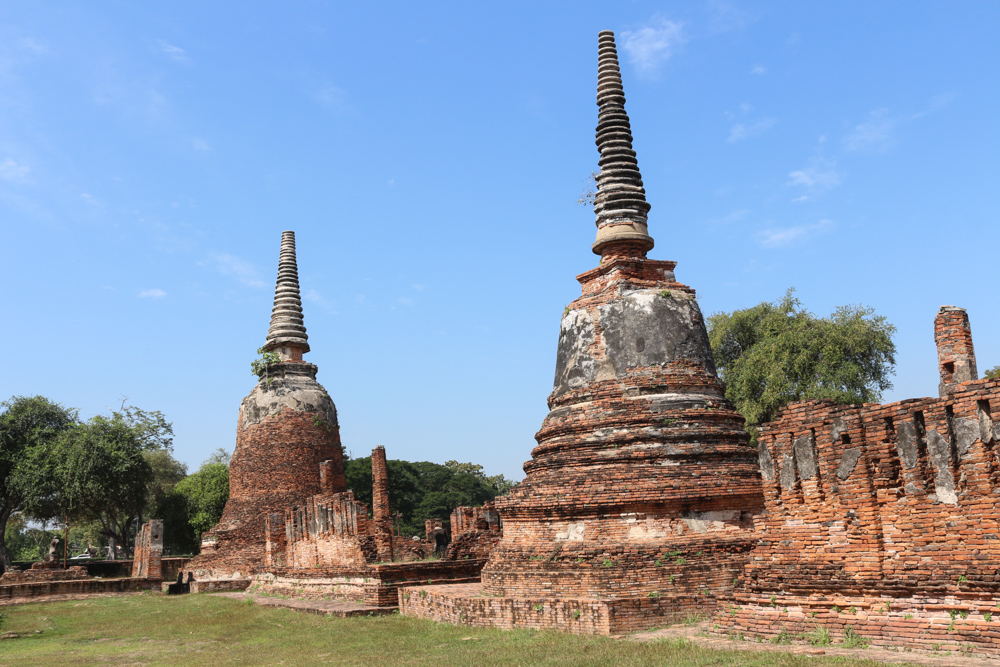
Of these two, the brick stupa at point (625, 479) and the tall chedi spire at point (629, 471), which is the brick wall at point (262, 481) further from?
the tall chedi spire at point (629, 471)

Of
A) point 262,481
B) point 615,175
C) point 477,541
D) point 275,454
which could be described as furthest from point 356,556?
Result: point 615,175

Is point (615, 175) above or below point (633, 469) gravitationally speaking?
above

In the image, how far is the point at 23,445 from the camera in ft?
118

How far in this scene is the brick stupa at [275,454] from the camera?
2628 cm

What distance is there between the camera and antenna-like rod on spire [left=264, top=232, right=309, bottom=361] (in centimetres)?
2914

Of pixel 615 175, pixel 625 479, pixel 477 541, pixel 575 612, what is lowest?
pixel 575 612

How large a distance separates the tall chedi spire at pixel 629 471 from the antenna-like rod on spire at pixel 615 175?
0.18 feet

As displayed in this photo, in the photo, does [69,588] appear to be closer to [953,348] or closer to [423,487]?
[953,348]

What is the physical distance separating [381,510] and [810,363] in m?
15.1

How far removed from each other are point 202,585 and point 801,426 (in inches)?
770

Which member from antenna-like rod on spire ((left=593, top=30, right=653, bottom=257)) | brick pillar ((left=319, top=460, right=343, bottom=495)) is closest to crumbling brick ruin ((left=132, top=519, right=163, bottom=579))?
brick pillar ((left=319, top=460, right=343, bottom=495))

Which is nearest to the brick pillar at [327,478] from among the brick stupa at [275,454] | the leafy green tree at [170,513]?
the brick stupa at [275,454]

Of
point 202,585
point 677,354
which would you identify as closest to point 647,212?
point 677,354

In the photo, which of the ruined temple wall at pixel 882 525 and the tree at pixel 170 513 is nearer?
the ruined temple wall at pixel 882 525
